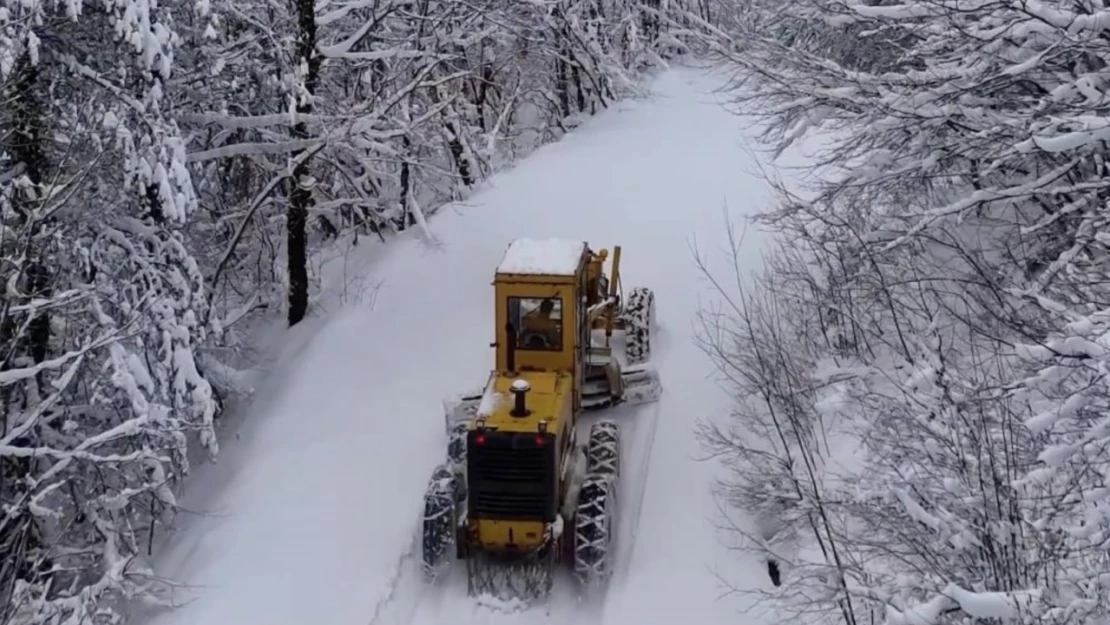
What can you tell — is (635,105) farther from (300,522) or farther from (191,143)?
(300,522)

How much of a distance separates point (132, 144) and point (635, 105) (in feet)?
72.6

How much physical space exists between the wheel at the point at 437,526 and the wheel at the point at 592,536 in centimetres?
117

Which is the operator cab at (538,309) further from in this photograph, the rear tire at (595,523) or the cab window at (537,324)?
the rear tire at (595,523)

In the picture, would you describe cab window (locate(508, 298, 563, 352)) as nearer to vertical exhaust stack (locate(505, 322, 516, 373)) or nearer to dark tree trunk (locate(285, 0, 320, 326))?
vertical exhaust stack (locate(505, 322, 516, 373))

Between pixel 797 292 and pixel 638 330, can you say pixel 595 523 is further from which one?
pixel 638 330

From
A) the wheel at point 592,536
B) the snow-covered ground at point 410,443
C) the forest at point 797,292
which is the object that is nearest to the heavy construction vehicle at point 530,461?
the wheel at point 592,536

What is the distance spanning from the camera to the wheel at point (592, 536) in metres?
10.1

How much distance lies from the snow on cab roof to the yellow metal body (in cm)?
9

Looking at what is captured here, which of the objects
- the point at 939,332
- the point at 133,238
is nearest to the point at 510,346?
the point at 939,332

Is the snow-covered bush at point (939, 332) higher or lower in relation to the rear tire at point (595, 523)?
higher

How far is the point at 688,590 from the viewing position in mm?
10133

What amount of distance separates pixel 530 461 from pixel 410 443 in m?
2.92

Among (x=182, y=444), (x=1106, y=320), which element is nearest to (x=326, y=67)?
(x=182, y=444)

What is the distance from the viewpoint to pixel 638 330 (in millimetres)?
13789
